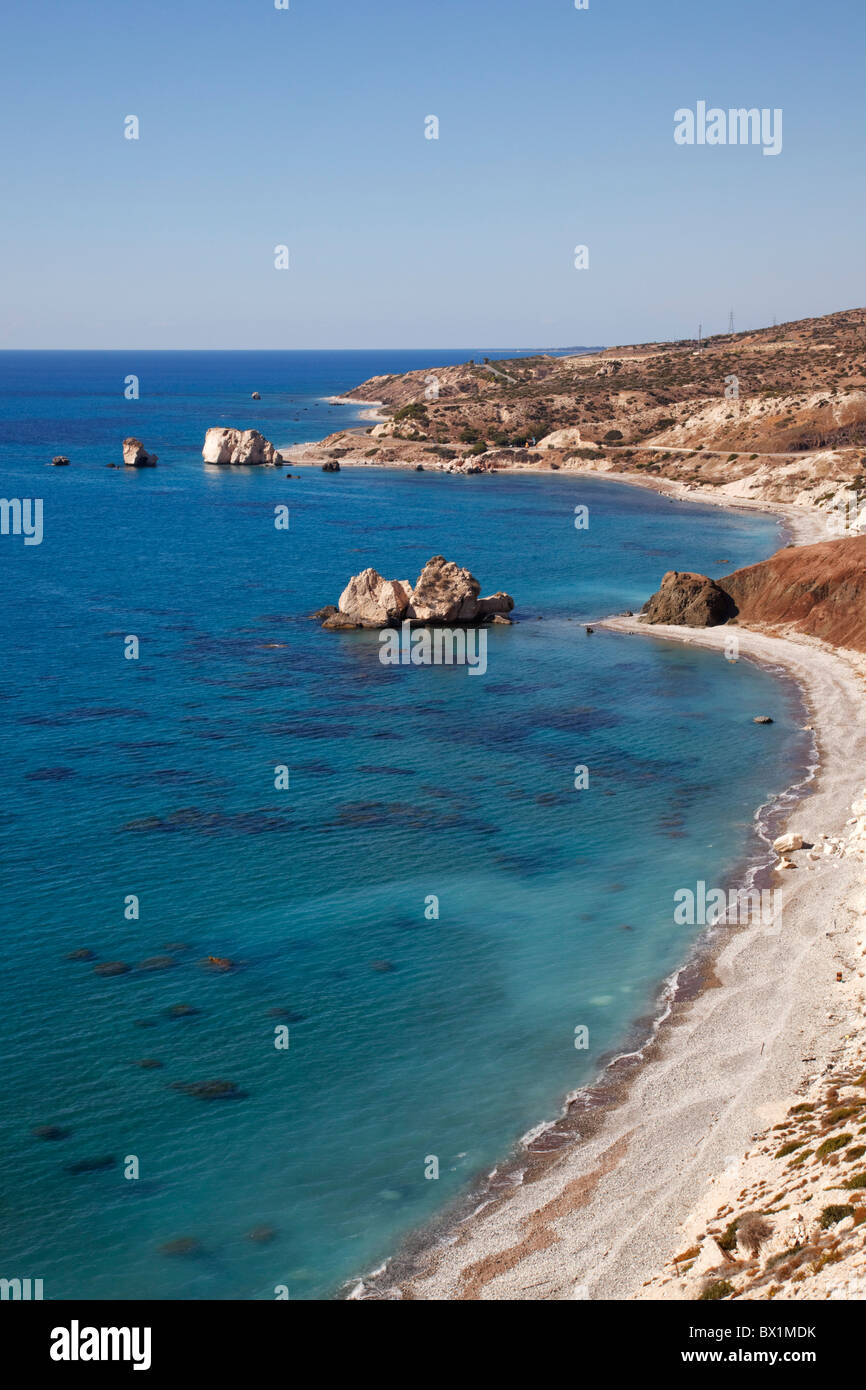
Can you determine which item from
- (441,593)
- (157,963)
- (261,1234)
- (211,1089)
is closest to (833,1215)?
(261,1234)

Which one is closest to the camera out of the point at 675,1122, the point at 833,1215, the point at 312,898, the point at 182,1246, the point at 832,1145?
the point at 833,1215

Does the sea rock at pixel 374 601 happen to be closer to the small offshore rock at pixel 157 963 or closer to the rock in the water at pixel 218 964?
the rock in the water at pixel 218 964

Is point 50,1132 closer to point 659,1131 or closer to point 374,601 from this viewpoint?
point 659,1131

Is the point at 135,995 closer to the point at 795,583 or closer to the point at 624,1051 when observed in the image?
the point at 624,1051

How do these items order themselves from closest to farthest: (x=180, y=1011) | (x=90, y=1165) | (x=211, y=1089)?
(x=90, y=1165) → (x=211, y=1089) → (x=180, y=1011)

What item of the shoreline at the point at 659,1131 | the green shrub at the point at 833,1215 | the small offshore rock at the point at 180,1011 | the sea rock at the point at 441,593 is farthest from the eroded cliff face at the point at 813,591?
the green shrub at the point at 833,1215
